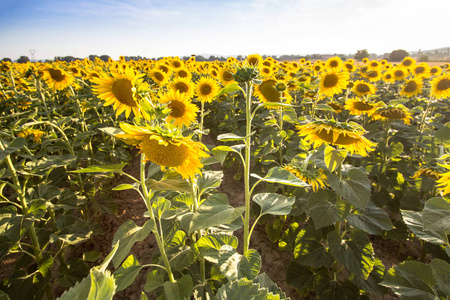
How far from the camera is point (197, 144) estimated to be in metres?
1.22

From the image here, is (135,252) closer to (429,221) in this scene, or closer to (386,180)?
(429,221)

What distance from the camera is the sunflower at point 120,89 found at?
1.76 metres

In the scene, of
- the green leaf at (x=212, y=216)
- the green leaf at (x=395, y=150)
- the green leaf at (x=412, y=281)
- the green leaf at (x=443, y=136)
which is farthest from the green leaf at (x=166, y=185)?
the green leaf at (x=395, y=150)

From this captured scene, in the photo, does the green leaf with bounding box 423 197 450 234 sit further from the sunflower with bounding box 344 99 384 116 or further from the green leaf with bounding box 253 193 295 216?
the sunflower with bounding box 344 99 384 116

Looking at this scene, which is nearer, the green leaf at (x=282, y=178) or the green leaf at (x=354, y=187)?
the green leaf at (x=282, y=178)

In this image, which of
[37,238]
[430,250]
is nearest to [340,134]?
[430,250]

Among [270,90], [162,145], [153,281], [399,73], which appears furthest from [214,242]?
[399,73]

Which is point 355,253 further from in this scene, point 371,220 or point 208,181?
point 208,181

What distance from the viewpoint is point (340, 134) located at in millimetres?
1712

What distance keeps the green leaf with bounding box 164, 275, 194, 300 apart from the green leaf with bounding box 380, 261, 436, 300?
45.1 inches

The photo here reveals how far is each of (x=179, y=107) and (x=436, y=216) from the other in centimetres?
198

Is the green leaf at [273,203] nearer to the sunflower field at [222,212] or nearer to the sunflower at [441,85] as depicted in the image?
the sunflower field at [222,212]

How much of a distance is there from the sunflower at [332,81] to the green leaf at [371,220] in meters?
2.92

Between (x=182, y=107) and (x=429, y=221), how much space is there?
195cm
